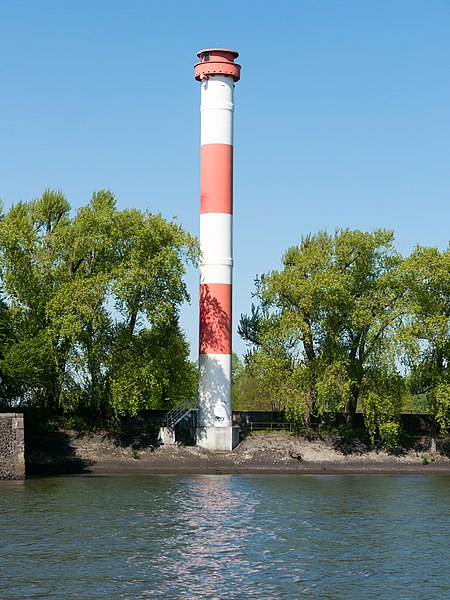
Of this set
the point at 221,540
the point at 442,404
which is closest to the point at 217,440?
the point at 442,404

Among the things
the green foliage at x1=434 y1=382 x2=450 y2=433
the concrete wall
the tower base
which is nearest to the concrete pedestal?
the tower base

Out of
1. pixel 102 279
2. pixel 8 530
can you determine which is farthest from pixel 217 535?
pixel 102 279

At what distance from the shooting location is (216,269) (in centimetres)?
6794

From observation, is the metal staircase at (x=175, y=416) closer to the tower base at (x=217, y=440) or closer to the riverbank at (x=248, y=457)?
the tower base at (x=217, y=440)

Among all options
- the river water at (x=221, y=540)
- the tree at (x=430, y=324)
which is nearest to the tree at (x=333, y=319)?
the tree at (x=430, y=324)

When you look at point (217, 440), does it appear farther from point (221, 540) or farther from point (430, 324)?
point (221, 540)

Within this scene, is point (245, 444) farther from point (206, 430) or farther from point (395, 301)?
point (395, 301)

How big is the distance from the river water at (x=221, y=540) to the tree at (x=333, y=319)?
14193 millimetres

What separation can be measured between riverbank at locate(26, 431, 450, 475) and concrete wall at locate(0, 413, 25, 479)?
17.8 feet

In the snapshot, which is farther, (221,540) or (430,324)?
(430,324)

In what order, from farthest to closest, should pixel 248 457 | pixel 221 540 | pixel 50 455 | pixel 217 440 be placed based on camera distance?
pixel 217 440 → pixel 248 457 → pixel 50 455 → pixel 221 540

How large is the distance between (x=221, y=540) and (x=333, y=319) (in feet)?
116

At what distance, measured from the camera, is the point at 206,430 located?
2689 inches

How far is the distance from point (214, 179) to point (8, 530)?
3442 centimetres
